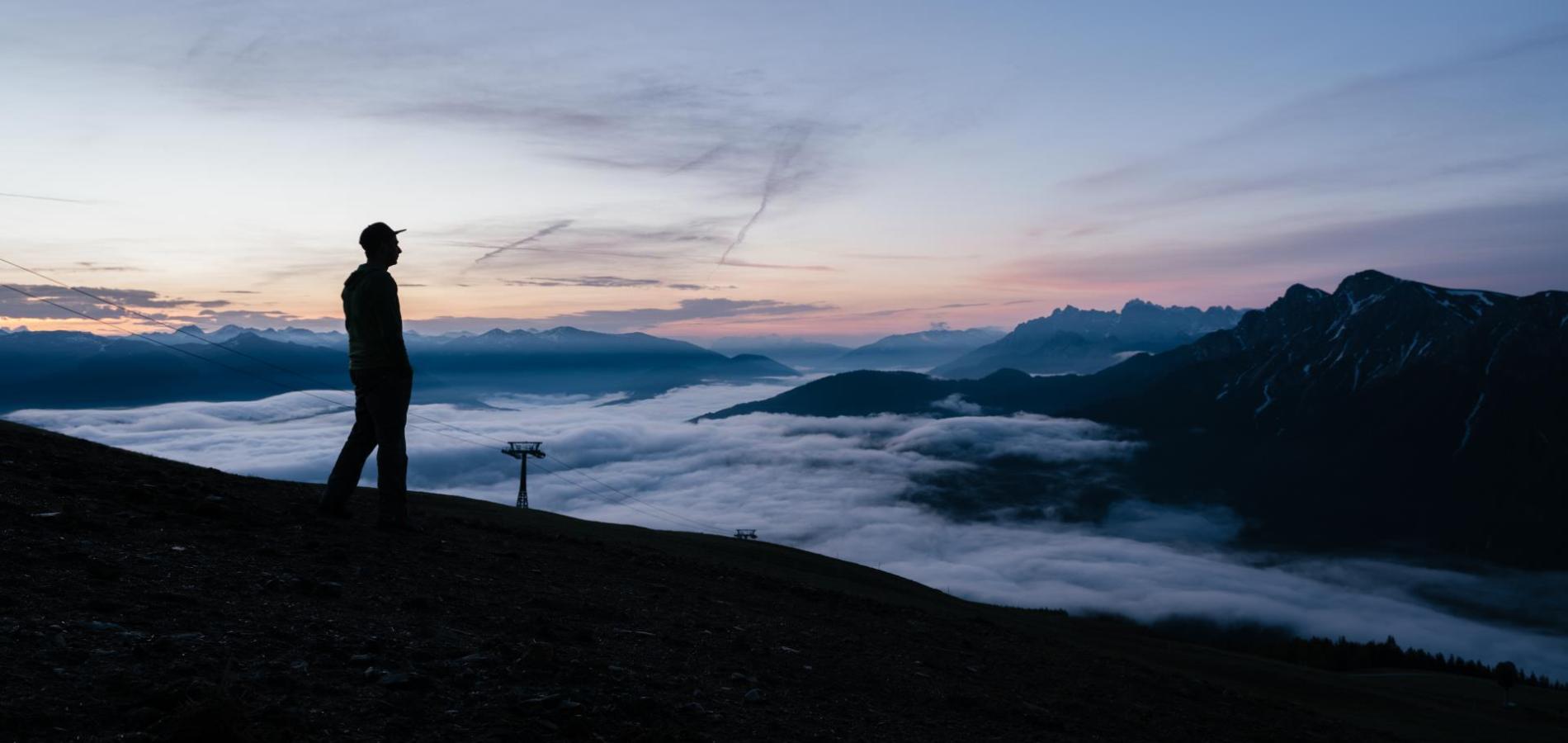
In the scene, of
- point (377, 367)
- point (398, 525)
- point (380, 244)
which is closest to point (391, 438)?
point (377, 367)

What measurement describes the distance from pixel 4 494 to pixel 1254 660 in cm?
3254

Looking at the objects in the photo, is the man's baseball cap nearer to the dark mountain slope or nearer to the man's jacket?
the man's jacket

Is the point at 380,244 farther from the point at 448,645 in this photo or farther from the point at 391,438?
the point at 448,645

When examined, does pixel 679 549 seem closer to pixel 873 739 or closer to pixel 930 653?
pixel 930 653

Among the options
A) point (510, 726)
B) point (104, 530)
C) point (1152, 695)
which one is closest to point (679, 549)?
point (1152, 695)

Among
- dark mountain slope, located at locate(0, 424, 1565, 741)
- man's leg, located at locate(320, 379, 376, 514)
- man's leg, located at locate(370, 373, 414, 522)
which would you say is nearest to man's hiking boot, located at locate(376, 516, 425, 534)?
man's leg, located at locate(370, 373, 414, 522)

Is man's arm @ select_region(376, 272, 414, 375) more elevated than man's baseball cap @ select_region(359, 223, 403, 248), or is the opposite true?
man's baseball cap @ select_region(359, 223, 403, 248)

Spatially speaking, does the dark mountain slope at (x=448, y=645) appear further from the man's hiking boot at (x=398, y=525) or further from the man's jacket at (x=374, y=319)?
the man's jacket at (x=374, y=319)

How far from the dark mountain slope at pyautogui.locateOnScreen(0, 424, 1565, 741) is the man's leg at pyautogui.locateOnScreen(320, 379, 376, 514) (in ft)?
1.74

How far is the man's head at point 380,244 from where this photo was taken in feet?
41.6

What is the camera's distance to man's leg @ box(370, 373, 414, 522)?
40.8 feet

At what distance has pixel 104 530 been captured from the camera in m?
9.69

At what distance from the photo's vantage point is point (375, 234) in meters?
12.7

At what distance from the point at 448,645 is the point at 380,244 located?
22.4 feet
